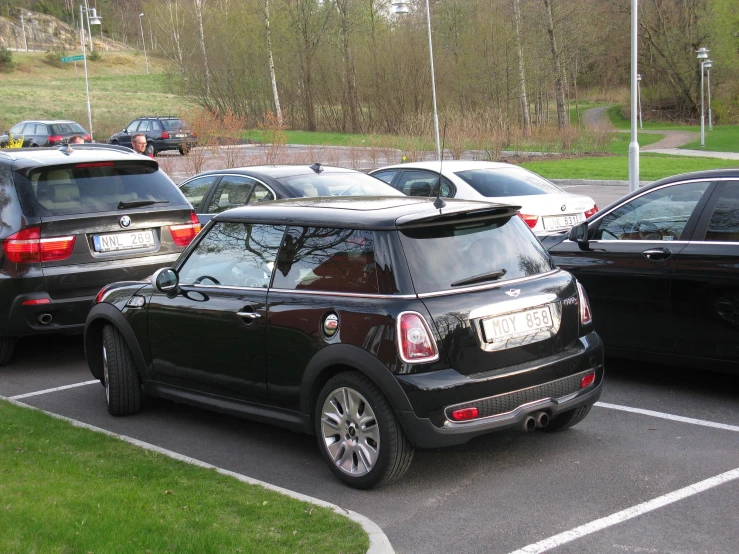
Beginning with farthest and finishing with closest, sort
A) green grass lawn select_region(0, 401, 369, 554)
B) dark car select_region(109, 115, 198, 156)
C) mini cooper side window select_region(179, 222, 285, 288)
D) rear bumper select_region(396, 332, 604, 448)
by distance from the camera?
dark car select_region(109, 115, 198, 156)
mini cooper side window select_region(179, 222, 285, 288)
rear bumper select_region(396, 332, 604, 448)
green grass lawn select_region(0, 401, 369, 554)

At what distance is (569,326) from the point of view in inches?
216

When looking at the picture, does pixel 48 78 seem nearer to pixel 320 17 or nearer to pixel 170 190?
pixel 320 17

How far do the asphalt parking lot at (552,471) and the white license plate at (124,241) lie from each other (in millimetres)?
1533

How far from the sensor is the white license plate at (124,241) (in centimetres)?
846

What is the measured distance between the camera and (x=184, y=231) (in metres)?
8.98

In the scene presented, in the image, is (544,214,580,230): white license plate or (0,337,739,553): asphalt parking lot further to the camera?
(544,214,580,230): white license plate

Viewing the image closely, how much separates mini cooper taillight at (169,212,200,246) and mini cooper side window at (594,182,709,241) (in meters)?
3.96

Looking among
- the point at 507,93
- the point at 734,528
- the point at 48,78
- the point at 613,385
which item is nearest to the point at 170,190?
the point at 613,385

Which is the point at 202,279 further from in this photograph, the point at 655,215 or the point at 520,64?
the point at 520,64

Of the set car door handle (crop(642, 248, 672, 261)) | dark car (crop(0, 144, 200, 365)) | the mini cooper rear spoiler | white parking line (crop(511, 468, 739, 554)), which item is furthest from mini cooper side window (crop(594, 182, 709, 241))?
→ dark car (crop(0, 144, 200, 365))

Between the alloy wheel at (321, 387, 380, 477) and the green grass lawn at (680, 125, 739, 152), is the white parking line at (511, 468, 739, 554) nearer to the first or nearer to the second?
the alloy wheel at (321, 387, 380, 477)

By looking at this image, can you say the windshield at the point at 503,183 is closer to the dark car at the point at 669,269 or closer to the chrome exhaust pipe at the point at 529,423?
the dark car at the point at 669,269

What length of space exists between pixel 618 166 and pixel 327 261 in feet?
92.6

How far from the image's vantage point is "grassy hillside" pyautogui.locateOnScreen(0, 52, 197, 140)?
67750mm
